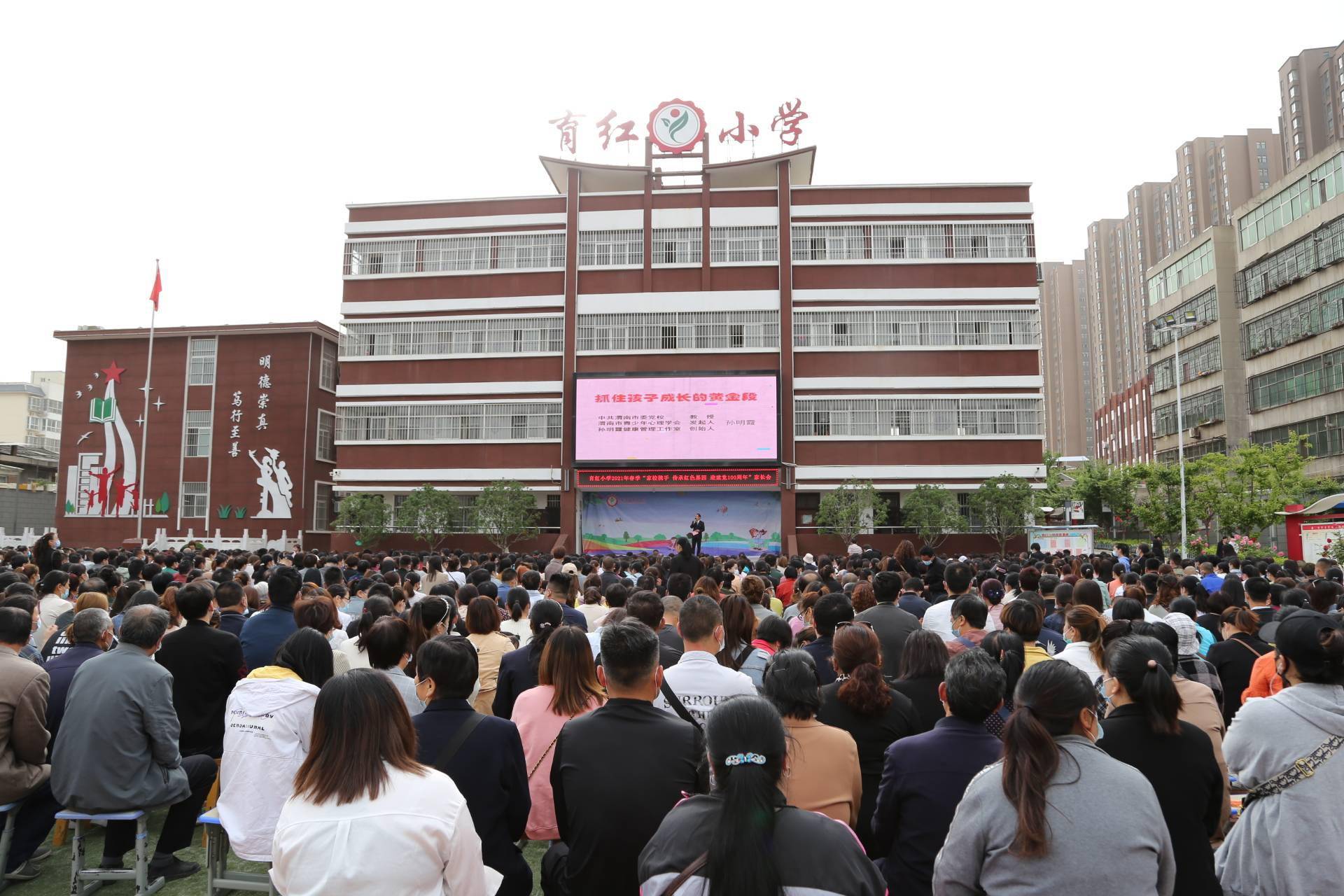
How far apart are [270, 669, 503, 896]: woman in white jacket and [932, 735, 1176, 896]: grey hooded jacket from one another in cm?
148

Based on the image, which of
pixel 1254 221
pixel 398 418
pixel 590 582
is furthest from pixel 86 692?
pixel 1254 221

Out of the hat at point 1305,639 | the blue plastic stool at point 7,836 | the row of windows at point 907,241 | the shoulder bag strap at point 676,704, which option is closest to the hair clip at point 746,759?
the shoulder bag strap at point 676,704

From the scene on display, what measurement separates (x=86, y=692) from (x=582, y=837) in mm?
3302

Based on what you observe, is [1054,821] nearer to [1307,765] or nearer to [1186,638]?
[1307,765]

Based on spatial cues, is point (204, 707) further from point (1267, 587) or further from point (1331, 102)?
point (1331, 102)

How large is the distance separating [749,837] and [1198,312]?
181ft

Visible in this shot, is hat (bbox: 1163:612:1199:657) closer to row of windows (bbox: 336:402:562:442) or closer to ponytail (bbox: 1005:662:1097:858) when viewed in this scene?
ponytail (bbox: 1005:662:1097:858)

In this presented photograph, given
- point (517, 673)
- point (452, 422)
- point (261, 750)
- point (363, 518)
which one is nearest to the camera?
point (261, 750)

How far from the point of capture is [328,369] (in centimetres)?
3662

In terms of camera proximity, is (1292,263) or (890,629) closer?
(890,629)

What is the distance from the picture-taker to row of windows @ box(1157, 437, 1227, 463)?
4653 centimetres

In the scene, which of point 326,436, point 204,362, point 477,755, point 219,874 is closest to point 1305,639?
point 477,755

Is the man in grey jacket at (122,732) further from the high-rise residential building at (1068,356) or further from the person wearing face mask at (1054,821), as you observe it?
the high-rise residential building at (1068,356)

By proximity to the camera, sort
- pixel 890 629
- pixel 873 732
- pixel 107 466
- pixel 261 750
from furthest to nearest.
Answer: pixel 107 466
pixel 890 629
pixel 261 750
pixel 873 732
